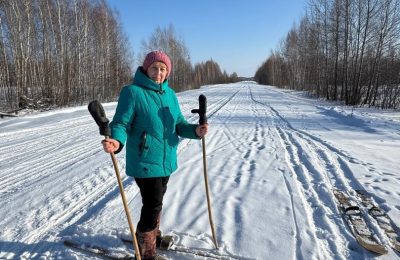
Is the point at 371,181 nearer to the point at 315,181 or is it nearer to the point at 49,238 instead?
the point at 315,181

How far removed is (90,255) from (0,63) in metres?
20.5

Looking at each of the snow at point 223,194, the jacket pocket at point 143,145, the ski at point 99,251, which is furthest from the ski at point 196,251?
the jacket pocket at point 143,145

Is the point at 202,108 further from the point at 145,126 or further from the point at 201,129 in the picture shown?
the point at 145,126

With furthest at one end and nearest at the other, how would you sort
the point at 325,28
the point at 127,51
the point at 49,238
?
the point at 127,51 < the point at 325,28 < the point at 49,238

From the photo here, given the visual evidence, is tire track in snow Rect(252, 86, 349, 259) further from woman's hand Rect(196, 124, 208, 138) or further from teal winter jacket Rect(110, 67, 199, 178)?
teal winter jacket Rect(110, 67, 199, 178)

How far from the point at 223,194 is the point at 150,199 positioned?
178cm

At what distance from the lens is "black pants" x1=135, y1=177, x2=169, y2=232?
2.65 meters

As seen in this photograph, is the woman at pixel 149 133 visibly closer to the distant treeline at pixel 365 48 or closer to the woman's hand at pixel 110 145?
the woman's hand at pixel 110 145

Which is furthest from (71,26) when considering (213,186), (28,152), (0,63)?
(213,186)

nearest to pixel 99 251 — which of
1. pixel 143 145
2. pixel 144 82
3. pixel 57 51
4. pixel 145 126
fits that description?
pixel 143 145

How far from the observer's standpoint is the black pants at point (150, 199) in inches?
104

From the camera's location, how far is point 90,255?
283 cm

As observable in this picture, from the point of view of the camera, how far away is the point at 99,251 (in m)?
2.88

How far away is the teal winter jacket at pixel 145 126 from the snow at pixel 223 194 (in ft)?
2.95
